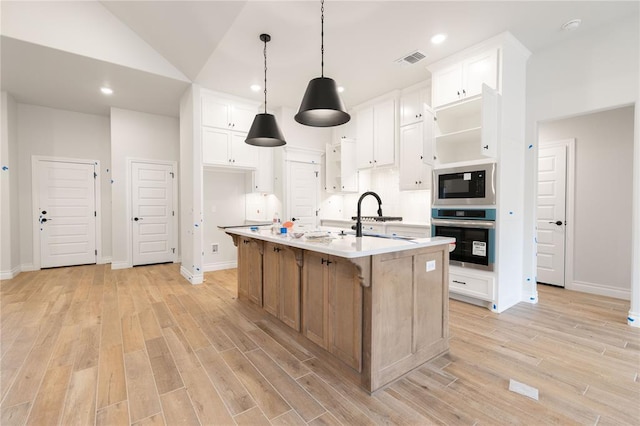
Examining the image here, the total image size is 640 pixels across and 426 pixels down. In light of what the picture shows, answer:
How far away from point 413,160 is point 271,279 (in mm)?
2925

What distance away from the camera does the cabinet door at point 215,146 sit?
485cm

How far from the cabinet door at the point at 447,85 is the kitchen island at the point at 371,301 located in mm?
2309

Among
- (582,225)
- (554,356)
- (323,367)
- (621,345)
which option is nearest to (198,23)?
(323,367)

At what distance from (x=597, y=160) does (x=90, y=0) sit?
7.07m

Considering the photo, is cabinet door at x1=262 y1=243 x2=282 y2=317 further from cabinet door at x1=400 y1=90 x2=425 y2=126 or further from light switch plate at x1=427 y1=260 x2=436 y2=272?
cabinet door at x1=400 y1=90 x2=425 y2=126

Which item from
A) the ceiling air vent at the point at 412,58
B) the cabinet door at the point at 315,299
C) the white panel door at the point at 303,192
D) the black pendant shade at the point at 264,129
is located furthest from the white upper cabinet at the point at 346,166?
the cabinet door at the point at 315,299

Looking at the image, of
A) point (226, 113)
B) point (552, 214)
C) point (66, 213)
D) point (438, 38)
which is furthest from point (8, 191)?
point (552, 214)

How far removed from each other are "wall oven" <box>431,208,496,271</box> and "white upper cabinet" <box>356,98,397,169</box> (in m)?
1.58

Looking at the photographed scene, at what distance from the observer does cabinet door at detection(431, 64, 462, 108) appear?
3.67 m

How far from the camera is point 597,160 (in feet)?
13.0

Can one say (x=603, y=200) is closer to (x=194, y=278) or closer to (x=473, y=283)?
(x=473, y=283)

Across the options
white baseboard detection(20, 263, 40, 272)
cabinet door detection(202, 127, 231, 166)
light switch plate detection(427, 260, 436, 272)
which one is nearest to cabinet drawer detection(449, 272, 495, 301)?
light switch plate detection(427, 260, 436, 272)

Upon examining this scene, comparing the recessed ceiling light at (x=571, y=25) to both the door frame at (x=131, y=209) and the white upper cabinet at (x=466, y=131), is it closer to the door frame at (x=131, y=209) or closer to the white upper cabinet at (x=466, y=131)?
the white upper cabinet at (x=466, y=131)

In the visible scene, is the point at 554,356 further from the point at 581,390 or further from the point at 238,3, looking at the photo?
the point at 238,3
